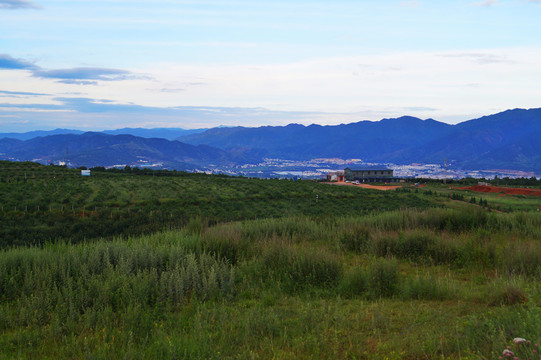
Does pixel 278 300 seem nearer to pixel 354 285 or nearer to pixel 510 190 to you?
pixel 354 285

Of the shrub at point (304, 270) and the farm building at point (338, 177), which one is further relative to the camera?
the farm building at point (338, 177)

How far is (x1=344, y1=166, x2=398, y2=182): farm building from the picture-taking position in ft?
342

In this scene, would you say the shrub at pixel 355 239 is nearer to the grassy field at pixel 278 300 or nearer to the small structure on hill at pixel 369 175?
the grassy field at pixel 278 300

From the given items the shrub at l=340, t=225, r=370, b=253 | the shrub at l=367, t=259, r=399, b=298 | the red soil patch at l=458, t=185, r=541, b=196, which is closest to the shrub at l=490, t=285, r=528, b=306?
the shrub at l=367, t=259, r=399, b=298

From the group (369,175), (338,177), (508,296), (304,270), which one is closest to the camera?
(508,296)

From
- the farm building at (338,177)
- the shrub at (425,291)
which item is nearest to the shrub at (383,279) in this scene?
the shrub at (425,291)

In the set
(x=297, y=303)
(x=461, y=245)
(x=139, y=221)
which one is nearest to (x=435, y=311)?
(x=297, y=303)

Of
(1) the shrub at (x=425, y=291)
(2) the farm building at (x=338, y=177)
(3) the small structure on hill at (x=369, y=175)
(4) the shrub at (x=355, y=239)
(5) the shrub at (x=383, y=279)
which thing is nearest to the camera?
(1) the shrub at (x=425, y=291)

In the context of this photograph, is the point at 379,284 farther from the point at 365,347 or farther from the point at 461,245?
the point at 461,245

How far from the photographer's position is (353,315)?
5.93 metres

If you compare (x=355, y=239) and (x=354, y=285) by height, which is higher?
(x=355, y=239)

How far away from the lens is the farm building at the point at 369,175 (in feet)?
342

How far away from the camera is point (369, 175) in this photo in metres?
107

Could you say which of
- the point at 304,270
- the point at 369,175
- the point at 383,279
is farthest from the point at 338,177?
the point at 383,279
